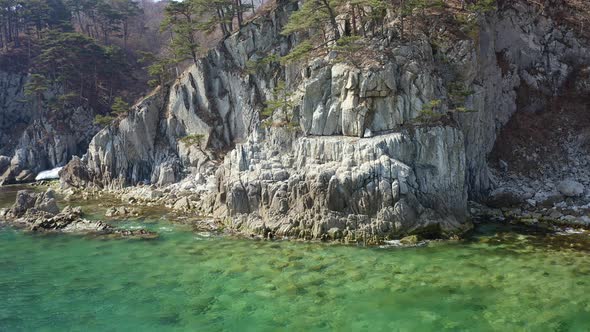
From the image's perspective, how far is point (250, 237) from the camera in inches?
1065

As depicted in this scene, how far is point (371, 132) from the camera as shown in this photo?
28297 millimetres

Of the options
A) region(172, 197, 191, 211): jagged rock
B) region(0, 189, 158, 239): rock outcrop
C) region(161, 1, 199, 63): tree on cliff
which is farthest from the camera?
region(161, 1, 199, 63): tree on cliff

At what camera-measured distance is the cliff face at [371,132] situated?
26.3 m

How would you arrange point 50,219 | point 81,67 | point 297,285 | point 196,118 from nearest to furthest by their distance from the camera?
point 297,285 → point 50,219 → point 196,118 → point 81,67

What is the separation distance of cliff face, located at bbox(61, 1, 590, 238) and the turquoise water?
2.72 m

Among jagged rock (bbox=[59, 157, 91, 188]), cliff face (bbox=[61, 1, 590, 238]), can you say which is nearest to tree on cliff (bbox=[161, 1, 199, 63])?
cliff face (bbox=[61, 1, 590, 238])

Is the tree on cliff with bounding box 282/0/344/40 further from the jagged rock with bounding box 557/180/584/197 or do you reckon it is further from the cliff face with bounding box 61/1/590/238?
the jagged rock with bounding box 557/180/584/197

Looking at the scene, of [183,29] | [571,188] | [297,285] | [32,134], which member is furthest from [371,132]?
[32,134]

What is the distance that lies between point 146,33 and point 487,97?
7427 cm

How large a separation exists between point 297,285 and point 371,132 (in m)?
12.6

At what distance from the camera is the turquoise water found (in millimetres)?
16469

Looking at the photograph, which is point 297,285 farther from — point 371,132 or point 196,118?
point 196,118

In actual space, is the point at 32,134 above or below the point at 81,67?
below

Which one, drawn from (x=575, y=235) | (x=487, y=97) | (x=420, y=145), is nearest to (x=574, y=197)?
(x=575, y=235)
